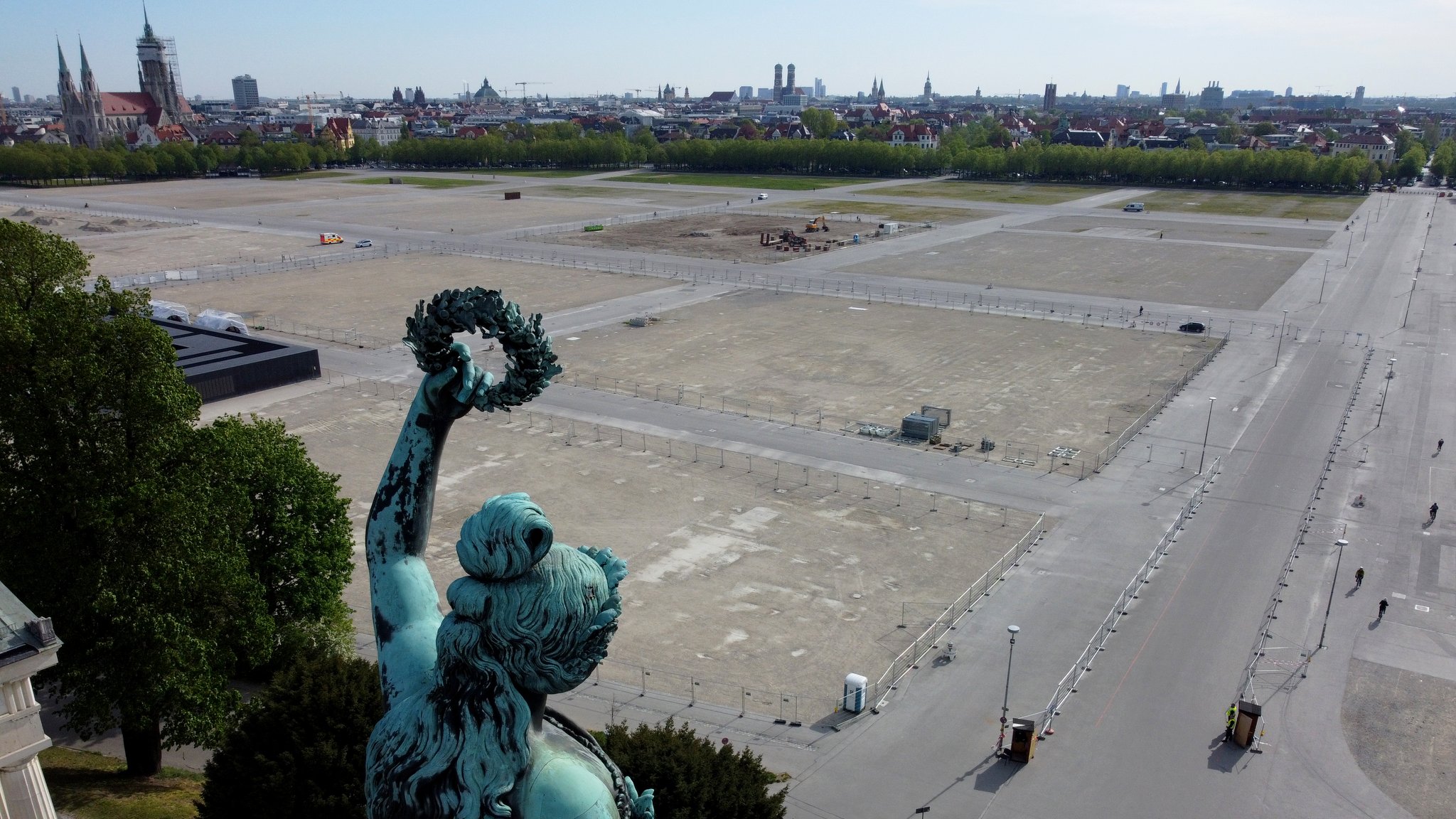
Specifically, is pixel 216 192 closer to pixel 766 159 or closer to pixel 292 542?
pixel 766 159

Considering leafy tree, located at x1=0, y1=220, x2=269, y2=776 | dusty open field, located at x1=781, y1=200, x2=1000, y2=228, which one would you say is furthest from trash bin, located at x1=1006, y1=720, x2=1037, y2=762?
dusty open field, located at x1=781, y1=200, x2=1000, y2=228

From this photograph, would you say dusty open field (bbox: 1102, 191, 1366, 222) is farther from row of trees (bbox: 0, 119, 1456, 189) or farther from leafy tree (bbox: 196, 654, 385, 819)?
leafy tree (bbox: 196, 654, 385, 819)

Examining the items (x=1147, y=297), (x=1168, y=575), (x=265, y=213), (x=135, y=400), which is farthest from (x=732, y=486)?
(x=265, y=213)

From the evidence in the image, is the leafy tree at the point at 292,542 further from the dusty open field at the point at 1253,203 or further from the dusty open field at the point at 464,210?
the dusty open field at the point at 1253,203

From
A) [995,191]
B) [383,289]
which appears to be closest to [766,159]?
[995,191]

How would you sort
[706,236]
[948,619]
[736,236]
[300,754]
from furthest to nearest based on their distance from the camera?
[736,236] → [706,236] → [948,619] → [300,754]

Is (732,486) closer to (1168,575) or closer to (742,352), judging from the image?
(1168,575)

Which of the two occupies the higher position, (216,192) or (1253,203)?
(216,192)

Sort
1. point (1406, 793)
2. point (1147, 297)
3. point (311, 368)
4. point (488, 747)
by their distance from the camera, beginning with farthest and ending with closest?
point (1147, 297) < point (311, 368) < point (1406, 793) < point (488, 747)
